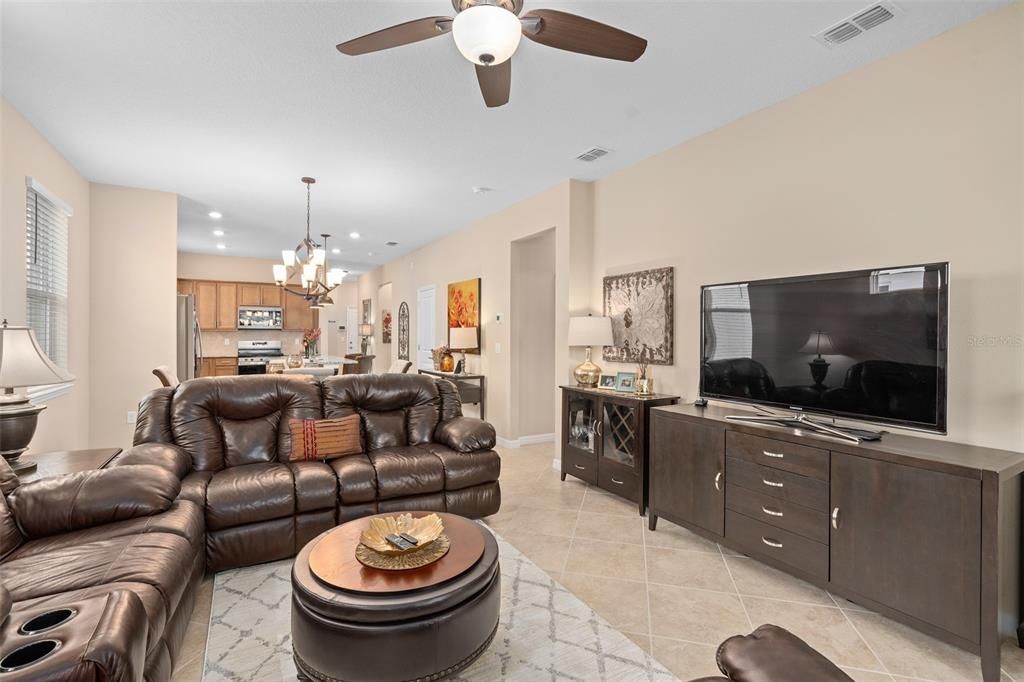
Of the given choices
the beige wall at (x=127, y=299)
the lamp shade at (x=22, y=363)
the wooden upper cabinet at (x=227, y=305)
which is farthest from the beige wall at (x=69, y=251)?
the wooden upper cabinet at (x=227, y=305)

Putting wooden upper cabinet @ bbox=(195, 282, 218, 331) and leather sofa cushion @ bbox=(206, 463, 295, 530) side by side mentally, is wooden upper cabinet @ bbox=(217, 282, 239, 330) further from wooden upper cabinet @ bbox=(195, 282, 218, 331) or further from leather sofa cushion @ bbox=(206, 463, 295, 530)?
leather sofa cushion @ bbox=(206, 463, 295, 530)

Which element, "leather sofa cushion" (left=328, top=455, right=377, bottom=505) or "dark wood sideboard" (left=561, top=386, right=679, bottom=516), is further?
"dark wood sideboard" (left=561, top=386, right=679, bottom=516)

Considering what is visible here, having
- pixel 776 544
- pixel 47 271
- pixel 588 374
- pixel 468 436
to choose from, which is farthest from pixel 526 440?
pixel 47 271

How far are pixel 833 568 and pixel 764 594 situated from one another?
1.23 ft

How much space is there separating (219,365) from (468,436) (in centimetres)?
811

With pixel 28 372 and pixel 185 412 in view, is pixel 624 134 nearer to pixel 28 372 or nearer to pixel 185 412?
pixel 185 412

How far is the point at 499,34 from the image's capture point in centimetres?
161

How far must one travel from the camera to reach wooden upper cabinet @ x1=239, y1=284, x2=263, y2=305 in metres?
9.55

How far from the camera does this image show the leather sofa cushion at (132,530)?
1.98 meters

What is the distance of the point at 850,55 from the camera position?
2711mm

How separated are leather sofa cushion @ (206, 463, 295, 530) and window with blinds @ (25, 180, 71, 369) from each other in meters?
2.41

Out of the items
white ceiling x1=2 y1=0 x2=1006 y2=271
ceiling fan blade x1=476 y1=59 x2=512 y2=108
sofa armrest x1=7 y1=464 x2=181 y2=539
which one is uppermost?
white ceiling x1=2 y1=0 x2=1006 y2=271

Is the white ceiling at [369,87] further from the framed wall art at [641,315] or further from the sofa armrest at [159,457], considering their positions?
the sofa armrest at [159,457]

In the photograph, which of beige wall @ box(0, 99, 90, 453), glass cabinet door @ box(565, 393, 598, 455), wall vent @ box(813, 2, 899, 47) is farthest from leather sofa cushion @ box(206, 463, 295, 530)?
wall vent @ box(813, 2, 899, 47)
